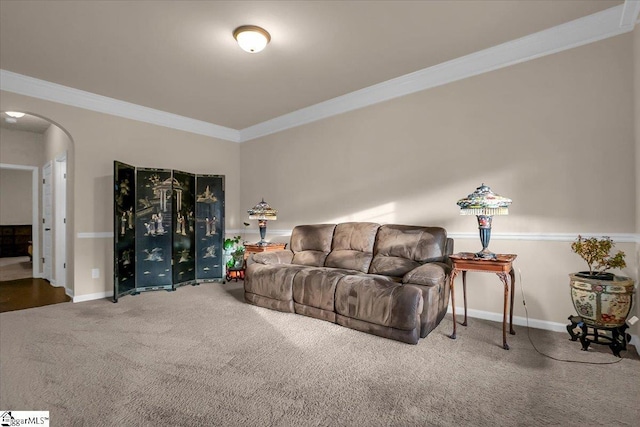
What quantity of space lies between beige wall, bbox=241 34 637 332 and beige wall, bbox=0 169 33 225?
33.1 ft

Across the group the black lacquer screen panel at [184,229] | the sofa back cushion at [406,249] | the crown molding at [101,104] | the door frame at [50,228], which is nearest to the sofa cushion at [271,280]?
the sofa back cushion at [406,249]

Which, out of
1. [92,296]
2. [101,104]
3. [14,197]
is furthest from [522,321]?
[14,197]

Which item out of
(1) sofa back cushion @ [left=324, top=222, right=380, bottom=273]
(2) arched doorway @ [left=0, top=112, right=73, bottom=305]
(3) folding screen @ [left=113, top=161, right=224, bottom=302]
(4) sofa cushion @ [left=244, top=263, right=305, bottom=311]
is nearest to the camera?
(4) sofa cushion @ [left=244, top=263, right=305, bottom=311]

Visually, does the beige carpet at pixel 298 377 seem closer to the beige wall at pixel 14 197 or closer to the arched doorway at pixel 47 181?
the arched doorway at pixel 47 181

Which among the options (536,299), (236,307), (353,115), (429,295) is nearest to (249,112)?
(353,115)

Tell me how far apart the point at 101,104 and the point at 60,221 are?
2.20m

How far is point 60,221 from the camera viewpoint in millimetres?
5199

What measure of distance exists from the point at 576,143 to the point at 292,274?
2957mm

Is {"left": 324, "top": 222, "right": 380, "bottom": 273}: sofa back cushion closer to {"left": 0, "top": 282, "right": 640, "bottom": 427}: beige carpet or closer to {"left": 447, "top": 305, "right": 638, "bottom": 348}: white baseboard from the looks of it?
{"left": 0, "top": 282, "right": 640, "bottom": 427}: beige carpet

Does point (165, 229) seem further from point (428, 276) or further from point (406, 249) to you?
point (428, 276)

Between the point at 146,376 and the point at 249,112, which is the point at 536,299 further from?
the point at 249,112

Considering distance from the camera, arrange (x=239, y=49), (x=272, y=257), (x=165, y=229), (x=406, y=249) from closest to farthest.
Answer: (x=239, y=49)
(x=406, y=249)
(x=272, y=257)
(x=165, y=229)

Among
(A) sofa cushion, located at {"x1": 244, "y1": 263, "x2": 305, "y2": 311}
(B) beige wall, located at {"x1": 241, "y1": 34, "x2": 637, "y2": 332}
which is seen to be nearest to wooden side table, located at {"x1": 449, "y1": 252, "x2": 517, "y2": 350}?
(B) beige wall, located at {"x1": 241, "y1": 34, "x2": 637, "y2": 332}

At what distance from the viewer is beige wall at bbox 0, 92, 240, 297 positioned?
417 centimetres
